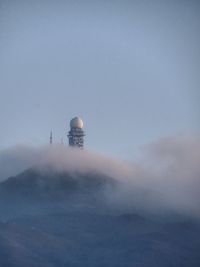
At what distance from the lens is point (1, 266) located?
196 m

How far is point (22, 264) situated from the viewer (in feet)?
654

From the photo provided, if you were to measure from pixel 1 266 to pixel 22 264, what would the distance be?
21.9 feet
